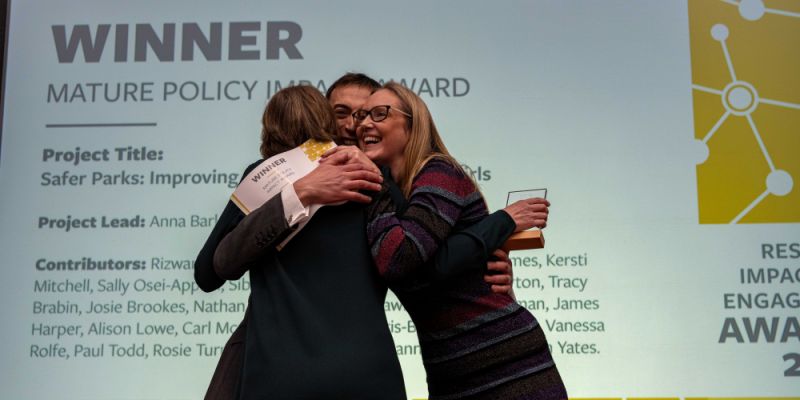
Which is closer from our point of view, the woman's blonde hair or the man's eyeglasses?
the woman's blonde hair

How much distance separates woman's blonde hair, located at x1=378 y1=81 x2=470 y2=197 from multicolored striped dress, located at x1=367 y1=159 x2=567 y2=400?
36 mm

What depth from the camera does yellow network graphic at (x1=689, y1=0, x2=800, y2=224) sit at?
354 centimetres

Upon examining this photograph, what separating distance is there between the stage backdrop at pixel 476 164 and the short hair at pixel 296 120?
182 cm

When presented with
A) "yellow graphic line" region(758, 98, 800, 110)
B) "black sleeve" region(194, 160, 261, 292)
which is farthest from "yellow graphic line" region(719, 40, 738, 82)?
"black sleeve" region(194, 160, 261, 292)

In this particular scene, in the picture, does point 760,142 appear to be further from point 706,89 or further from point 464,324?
point 464,324

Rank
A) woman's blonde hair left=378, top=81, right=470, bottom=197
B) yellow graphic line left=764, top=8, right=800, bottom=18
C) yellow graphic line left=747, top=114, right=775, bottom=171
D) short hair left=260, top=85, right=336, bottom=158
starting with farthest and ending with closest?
yellow graphic line left=764, top=8, right=800, bottom=18
yellow graphic line left=747, top=114, right=775, bottom=171
woman's blonde hair left=378, top=81, right=470, bottom=197
short hair left=260, top=85, right=336, bottom=158

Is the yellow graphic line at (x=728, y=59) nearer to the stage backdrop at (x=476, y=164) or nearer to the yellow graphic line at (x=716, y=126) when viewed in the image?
the stage backdrop at (x=476, y=164)

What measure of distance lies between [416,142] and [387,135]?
0.27ft

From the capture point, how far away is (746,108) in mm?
3631

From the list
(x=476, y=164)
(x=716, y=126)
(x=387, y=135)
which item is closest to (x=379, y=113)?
(x=387, y=135)

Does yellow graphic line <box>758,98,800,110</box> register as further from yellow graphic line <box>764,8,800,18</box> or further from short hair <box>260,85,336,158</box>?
short hair <box>260,85,336,158</box>

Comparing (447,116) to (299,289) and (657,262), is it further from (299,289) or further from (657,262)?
(299,289)

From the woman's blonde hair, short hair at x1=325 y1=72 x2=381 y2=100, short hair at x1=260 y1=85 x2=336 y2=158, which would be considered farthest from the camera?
short hair at x1=325 y1=72 x2=381 y2=100

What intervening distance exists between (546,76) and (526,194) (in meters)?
1.76
